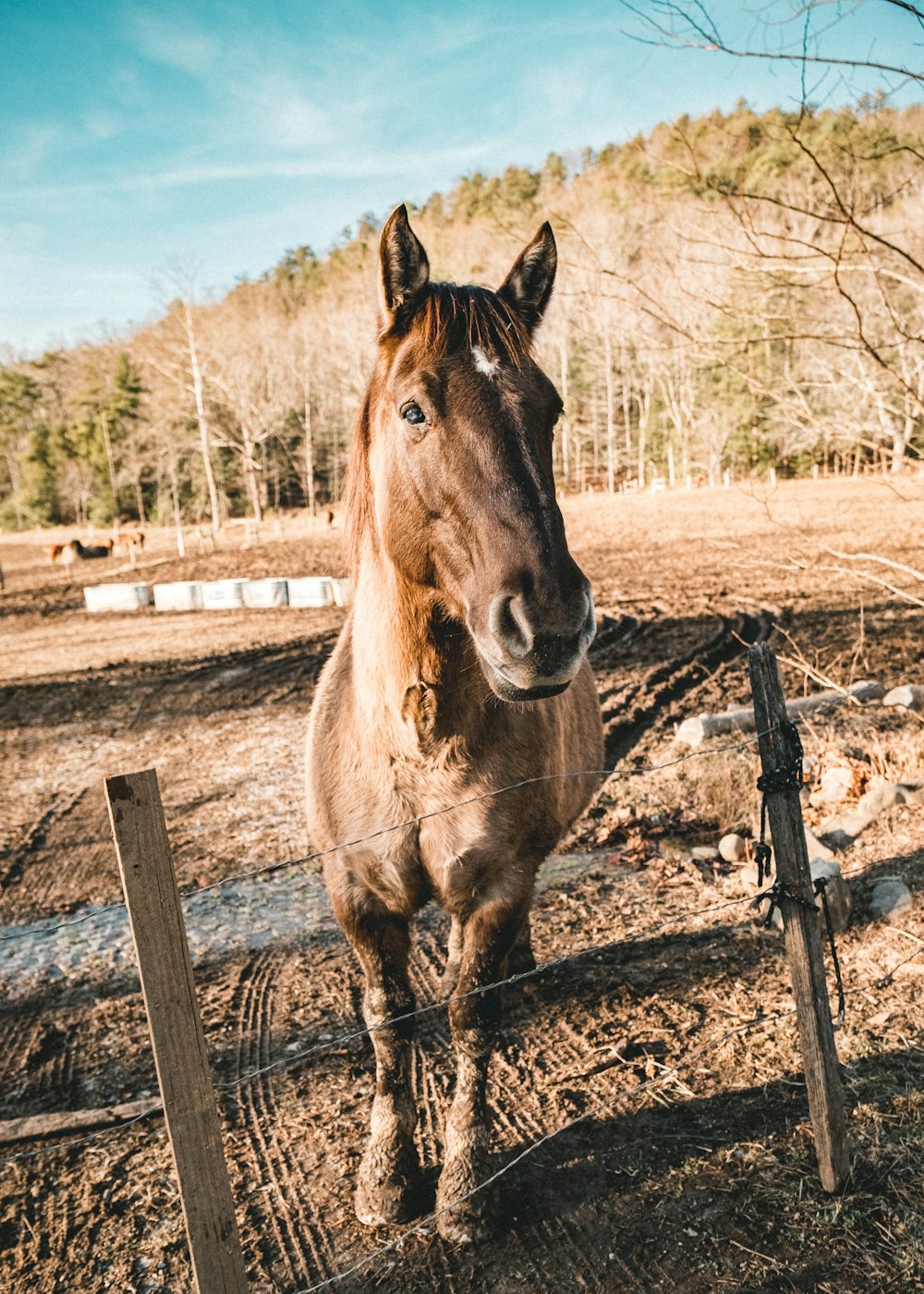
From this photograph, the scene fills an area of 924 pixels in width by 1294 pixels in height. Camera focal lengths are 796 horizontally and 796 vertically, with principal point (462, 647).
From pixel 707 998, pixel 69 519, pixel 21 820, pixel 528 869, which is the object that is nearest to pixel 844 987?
pixel 707 998

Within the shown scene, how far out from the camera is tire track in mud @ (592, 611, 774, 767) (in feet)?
25.9

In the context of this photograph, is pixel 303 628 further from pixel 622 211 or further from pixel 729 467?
pixel 622 211

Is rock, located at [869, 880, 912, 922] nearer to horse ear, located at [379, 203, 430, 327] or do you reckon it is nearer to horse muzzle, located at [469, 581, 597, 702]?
horse muzzle, located at [469, 581, 597, 702]

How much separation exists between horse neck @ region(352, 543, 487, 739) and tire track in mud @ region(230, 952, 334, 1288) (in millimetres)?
1798

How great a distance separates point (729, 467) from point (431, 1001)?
43173mm

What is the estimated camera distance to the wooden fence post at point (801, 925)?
8.40 feet

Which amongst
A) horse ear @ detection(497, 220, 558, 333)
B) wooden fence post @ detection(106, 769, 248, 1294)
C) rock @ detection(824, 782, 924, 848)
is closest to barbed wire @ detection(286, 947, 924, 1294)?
wooden fence post @ detection(106, 769, 248, 1294)

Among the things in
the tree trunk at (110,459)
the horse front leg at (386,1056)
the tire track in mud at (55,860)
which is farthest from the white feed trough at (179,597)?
the tree trunk at (110,459)

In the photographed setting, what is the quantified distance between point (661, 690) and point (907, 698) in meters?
2.68

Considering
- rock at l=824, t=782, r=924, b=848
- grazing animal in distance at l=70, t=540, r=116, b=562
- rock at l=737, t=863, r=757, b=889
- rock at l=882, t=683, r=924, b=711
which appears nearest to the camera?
rock at l=737, t=863, r=757, b=889

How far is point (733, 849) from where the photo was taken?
17.6 feet

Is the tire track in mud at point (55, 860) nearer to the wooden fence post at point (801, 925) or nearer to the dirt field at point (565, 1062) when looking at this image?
the dirt field at point (565, 1062)

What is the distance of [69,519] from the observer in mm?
52594

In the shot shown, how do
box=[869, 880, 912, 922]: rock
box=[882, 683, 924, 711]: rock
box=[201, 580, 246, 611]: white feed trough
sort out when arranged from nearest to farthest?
box=[869, 880, 912, 922]: rock < box=[882, 683, 924, 711]: rock < box=[201, 580, 246, 611]: white feed trough
